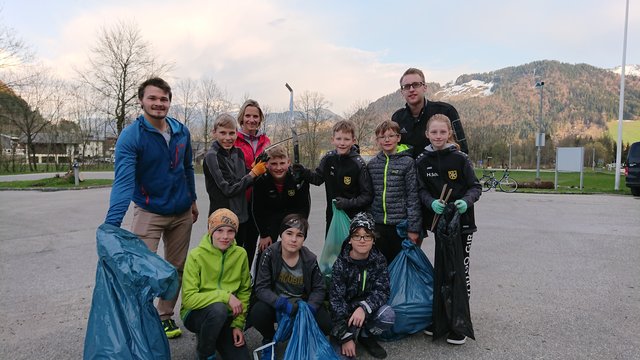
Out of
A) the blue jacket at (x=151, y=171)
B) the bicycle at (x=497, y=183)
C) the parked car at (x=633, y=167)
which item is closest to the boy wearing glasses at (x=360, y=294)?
the blue jacket at (x=151, y=171)

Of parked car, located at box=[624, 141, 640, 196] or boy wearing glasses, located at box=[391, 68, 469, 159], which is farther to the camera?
parked car, located at box=[624, 141, 640, 196]

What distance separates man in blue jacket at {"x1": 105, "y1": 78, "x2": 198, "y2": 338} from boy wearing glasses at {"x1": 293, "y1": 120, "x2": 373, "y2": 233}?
3.21 feet

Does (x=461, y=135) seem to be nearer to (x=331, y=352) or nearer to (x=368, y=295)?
(x=368, y=295)

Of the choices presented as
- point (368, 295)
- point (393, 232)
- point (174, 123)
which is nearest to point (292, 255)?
point (368, 295)

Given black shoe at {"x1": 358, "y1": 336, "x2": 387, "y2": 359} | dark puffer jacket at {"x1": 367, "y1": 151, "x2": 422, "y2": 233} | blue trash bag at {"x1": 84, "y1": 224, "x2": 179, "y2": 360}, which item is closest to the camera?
blue trash bag at {"x1": 84, "y1": 224, "x2": 179, "y2": 360}

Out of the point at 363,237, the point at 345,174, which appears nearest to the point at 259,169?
the point at 345,174

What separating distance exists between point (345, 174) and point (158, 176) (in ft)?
4.96

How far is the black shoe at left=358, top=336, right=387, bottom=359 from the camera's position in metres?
2.87

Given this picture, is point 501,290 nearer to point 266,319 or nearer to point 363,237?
point 363,237

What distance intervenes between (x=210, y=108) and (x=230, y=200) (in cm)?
3786

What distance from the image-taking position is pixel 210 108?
1544 inches

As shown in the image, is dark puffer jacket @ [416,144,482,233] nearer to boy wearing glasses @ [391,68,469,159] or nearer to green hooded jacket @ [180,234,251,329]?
boy wearing glasses @ [391,68,469,159]

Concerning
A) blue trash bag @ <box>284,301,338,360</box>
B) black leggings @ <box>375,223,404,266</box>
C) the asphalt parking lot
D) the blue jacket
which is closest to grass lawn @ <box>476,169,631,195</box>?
the asphalt parking lot

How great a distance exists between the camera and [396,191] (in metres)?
3.40
